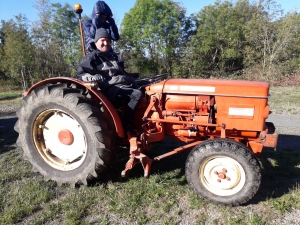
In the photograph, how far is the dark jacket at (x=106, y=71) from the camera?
3.38m

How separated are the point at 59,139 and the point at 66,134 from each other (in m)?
0.15

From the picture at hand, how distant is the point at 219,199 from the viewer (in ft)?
9.41

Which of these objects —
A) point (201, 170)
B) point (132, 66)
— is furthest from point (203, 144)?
point (132, 66)

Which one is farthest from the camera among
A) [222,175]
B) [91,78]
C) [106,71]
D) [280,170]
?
[280,170]

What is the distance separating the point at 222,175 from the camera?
2.88 metres

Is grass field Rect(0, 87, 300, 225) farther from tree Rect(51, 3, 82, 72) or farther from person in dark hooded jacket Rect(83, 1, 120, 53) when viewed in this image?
tree Rect(51, 3, 82, 72)

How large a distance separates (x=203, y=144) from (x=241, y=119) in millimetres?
Result: 618

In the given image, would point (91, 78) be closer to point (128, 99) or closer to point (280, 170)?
point (128, 99)

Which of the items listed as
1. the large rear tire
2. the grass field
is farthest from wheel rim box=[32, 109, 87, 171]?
the grass field

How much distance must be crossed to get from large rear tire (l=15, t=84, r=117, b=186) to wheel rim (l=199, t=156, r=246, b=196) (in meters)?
1.13

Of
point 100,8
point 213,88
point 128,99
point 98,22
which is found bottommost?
point 128,99

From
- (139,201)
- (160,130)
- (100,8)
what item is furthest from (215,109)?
(100,8)

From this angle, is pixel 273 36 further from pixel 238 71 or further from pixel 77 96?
pixel 77 96

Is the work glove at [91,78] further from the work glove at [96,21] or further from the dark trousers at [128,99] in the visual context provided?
the work glove at [96,21]
